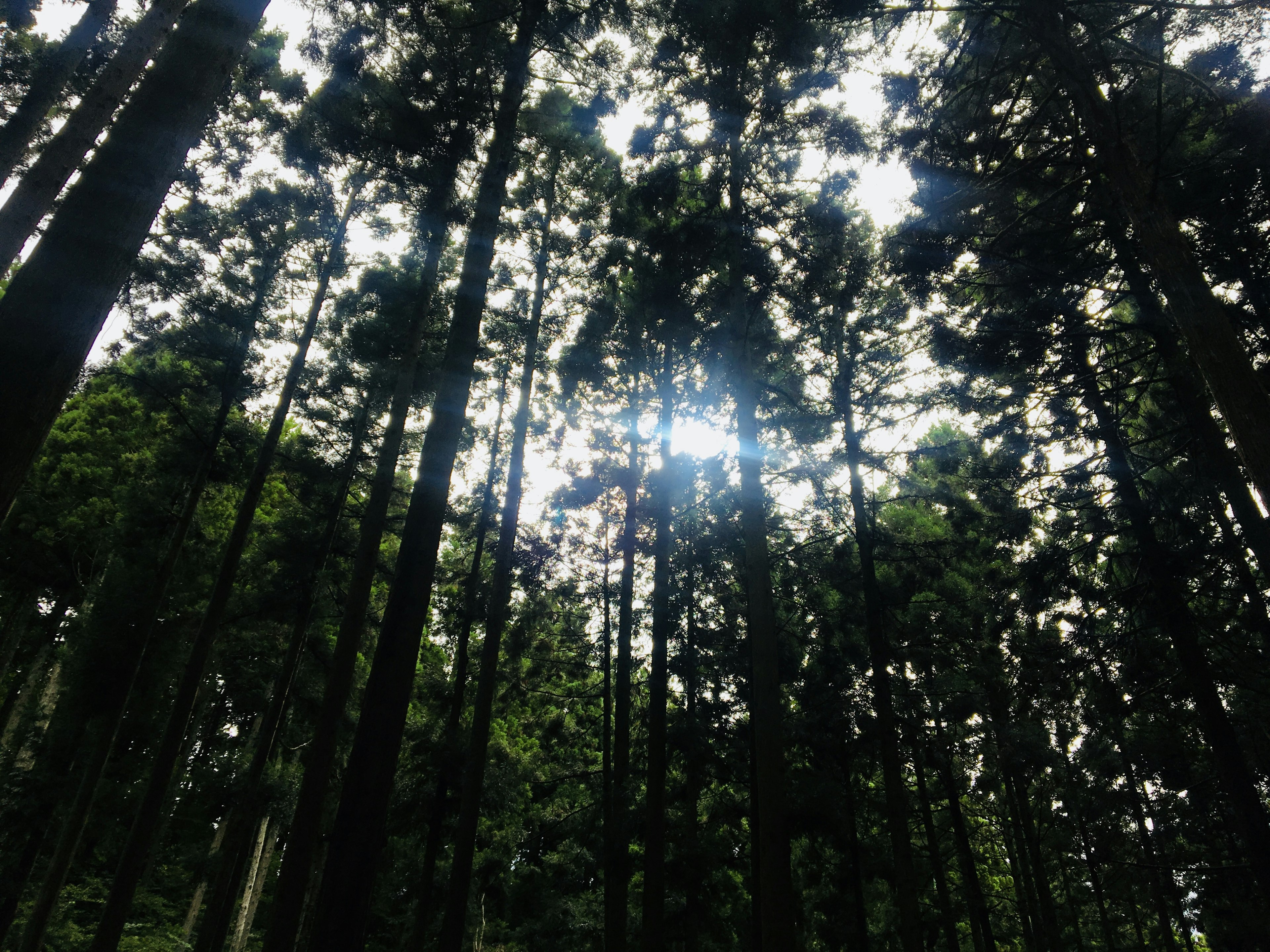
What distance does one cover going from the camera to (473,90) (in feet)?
28.8

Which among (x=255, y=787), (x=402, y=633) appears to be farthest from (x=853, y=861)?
(x=402, y=633)

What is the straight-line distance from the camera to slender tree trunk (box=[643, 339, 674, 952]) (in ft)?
29.1

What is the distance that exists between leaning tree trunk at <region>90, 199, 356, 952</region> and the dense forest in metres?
0.08

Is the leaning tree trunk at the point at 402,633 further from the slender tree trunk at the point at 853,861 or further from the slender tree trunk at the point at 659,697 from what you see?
the slender tree trunk at the point at 853,861

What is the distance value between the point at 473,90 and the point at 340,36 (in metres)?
2.53

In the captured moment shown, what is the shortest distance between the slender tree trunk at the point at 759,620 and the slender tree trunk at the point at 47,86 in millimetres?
8581

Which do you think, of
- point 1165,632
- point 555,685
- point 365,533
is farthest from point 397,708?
point 555,685

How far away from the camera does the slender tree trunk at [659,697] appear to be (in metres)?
8.86

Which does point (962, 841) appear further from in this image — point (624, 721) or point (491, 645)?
point (491, 645)

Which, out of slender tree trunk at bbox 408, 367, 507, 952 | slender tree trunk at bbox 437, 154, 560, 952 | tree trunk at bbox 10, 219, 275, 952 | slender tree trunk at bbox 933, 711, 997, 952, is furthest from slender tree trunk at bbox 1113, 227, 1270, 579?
tree trunk at bbox 10, 219, 275, 952

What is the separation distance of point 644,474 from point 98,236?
12.0m

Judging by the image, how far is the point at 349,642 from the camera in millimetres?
7855

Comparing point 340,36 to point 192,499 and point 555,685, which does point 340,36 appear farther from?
point 555,685

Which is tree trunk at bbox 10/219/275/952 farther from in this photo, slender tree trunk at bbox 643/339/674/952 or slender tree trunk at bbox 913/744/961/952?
slender tree trunk at bbox 913/744/961/952
